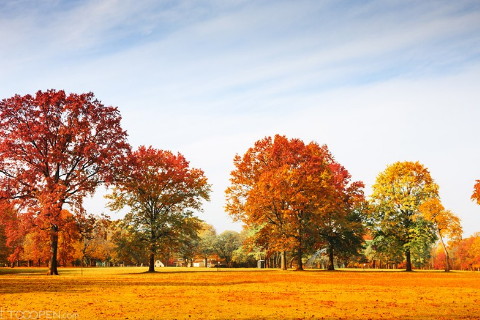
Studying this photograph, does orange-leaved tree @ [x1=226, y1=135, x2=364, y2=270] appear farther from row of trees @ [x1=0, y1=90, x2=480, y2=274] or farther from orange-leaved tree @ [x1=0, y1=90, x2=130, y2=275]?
orange-leaved tree @ [x1=0, y1=90, x2=130, y2=275]

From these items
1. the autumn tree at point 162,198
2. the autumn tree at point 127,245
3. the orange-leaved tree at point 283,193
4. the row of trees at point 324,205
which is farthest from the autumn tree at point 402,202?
the autumn tree at point 127,245

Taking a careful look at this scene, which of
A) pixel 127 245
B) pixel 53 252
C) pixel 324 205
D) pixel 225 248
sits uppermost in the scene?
pixel 324 205

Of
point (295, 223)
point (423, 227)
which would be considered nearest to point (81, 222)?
point (295, 223)

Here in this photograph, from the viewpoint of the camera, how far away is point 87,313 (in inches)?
552

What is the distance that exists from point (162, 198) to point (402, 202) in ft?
116

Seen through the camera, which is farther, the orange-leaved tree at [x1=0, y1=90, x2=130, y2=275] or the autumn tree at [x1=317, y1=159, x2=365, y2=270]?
the autumn tree at [x1=317, y1=159, x2=365, y2=270]

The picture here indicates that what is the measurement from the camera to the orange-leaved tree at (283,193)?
49906 millimetres

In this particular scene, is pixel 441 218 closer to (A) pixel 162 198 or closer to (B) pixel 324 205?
(B) pixel 324 205

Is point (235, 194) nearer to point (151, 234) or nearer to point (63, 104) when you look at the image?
point (151, 234)

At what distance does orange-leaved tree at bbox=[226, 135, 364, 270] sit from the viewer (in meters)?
49.9

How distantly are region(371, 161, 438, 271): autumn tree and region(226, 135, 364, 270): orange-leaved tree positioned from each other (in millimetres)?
10654

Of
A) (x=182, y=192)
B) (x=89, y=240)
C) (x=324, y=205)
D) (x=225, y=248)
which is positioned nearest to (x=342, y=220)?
(x=324, y=205)

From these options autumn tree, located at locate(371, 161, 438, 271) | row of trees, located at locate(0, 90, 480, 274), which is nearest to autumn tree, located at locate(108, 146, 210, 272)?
row of trees, located at locate(0, 90, 480, 274)

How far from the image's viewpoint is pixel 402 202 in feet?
198
